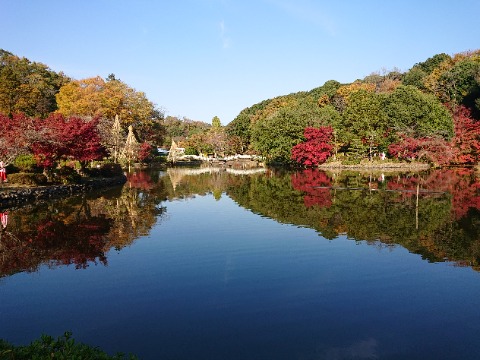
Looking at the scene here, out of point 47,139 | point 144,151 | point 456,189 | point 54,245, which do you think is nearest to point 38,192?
point 47,139

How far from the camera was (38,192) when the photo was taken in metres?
24.0

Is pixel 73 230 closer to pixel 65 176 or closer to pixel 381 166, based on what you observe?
pixel 65 176

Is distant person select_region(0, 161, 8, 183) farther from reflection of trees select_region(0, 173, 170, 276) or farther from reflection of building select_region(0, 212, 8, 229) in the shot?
reflection of building select_region(0, 212, 8, 229)

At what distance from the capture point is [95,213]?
779 inches

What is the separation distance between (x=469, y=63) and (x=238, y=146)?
41.2m

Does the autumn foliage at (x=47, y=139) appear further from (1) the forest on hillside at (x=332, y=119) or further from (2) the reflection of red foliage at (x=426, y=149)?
(2) the reflection of red foliage at (x=426, y=149)

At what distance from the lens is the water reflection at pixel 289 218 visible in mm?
12898

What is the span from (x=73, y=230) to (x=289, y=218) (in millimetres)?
9588

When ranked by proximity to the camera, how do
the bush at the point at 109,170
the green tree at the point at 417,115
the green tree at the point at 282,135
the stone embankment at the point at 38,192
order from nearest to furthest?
the stone embankment at the point at 38,192
the bush at the point at 109,170
the green tree at the point at 417,115
the green tree at the point at 282,135

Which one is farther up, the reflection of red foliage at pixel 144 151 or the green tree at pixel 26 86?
the green tree at pixel 26 86

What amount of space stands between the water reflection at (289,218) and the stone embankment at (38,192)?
1691 mm

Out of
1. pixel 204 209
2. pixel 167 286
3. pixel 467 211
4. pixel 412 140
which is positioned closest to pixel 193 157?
pixel 412 140

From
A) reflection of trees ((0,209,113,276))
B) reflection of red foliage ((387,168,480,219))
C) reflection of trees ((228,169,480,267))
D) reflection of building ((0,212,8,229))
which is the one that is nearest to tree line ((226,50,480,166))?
reflection of red foliage ((387,168,480,219))

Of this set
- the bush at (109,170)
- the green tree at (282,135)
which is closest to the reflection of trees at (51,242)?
the bush at (109,170)
